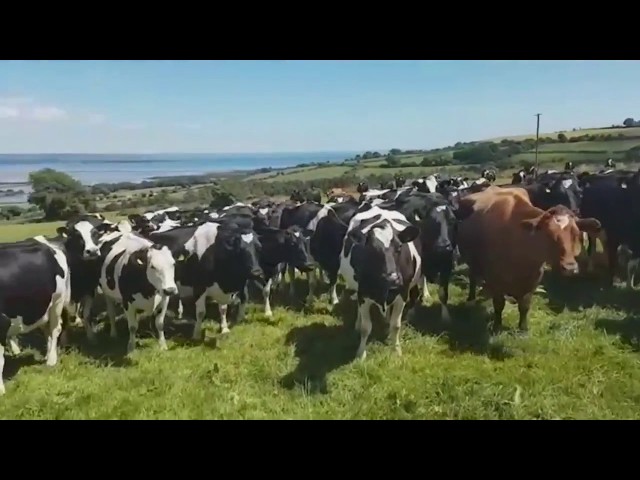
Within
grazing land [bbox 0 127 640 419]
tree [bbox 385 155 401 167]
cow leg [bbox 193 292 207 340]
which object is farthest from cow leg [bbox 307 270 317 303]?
tree [bbox 385 155 401 167]

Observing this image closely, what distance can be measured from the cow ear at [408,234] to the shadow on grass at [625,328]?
1117mm

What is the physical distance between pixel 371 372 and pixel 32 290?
2.02 meters

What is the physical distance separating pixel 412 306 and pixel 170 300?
1582 mm

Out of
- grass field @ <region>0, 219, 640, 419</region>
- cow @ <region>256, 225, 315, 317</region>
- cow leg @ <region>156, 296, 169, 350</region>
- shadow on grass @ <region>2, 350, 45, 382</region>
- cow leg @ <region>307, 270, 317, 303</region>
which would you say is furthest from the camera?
cow @ <region>256, 225, 315, 317</region>

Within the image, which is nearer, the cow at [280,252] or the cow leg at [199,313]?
the cow leg at [199,313]

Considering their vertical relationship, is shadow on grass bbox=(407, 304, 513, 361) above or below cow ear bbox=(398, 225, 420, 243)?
below

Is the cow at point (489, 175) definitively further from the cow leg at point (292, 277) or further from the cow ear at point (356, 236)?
the cow leg at point (292, 277)

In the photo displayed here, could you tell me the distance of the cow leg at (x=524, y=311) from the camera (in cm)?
396

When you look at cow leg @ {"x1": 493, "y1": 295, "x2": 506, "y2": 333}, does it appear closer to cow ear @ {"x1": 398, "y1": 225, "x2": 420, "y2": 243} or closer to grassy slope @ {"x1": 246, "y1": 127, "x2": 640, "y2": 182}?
cow ear @ {"x1": 398, "y1": 225, "x2": 420, "y2": 243}

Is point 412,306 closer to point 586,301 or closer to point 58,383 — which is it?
point 586,301

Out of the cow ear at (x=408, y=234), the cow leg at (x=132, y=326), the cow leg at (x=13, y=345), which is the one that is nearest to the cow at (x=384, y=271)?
the cow ear at (x=408, y=234)

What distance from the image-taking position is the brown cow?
3975 millimetres
